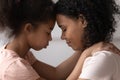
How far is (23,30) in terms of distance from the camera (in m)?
0.98

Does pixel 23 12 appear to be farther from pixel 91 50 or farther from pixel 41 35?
pixel 91 50

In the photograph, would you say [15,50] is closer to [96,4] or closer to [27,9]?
[27,9]

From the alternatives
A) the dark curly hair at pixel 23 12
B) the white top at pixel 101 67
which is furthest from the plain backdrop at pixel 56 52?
the white top at pixel 101 67

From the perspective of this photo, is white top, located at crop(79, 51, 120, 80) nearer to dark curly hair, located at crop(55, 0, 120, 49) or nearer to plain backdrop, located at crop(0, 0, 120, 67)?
dark curly hair, located at crop(55, 0, 120, 49)

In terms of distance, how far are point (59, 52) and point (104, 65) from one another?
545mm

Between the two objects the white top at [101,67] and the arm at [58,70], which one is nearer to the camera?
the white top at [101,67]

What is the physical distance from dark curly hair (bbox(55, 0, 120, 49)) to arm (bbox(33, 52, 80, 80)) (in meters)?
0.15

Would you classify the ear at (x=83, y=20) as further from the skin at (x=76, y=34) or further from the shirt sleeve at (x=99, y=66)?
the shirt sleeve at (x=99, y=66)

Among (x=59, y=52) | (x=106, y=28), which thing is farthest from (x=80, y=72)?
(x=59, y=52)

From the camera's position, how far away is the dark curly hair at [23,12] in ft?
3.06

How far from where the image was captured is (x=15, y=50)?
0.97 meters

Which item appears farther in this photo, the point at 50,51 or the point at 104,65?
the point at 50,51

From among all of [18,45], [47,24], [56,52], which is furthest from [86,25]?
[56,52]

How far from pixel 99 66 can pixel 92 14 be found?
164 millimetres
